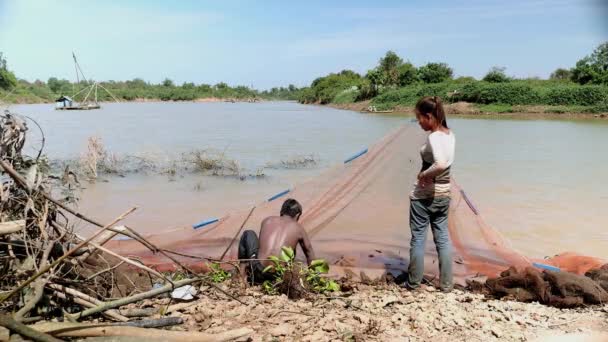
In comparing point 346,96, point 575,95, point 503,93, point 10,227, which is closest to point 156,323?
point 10,227

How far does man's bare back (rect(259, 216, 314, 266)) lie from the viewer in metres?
3.22

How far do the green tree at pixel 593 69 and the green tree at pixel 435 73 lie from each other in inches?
386

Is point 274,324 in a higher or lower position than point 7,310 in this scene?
lower

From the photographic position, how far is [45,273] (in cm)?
228

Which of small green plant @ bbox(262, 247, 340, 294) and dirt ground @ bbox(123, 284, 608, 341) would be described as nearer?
dirt ground @ bbox(123, 284, 608, 341)

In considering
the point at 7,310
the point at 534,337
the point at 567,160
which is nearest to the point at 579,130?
the point at 567,160

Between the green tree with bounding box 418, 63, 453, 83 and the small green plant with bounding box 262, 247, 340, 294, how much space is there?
1479 inches

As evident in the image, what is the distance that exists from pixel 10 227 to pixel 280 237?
1.51 metres

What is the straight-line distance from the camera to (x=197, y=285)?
2.99 metres

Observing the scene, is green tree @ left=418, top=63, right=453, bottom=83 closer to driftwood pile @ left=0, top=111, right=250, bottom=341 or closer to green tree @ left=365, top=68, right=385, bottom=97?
green tree @ left=365, top=68, right=385, bottom=97

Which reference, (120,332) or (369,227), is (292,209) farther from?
(120,332)

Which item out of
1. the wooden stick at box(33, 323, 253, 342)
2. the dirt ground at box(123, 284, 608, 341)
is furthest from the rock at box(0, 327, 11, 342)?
the dirt ground at box(123, 284, 608, 341)

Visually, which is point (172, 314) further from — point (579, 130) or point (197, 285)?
point (579, 130)

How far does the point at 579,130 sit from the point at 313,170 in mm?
12686
